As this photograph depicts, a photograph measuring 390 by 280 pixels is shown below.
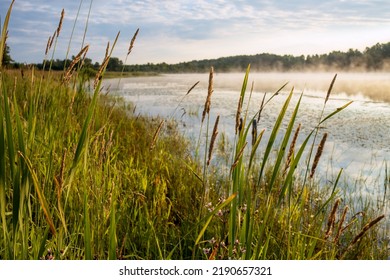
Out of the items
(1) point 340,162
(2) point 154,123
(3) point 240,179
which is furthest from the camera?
(2) point 154,123

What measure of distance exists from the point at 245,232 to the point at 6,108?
96 cm

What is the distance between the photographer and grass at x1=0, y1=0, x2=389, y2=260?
125 centimetres

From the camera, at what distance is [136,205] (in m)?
2.15

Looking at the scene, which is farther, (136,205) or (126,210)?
(126,210)

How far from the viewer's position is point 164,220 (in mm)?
2512

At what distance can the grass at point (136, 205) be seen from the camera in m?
1.25

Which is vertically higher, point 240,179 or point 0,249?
point 240,179
